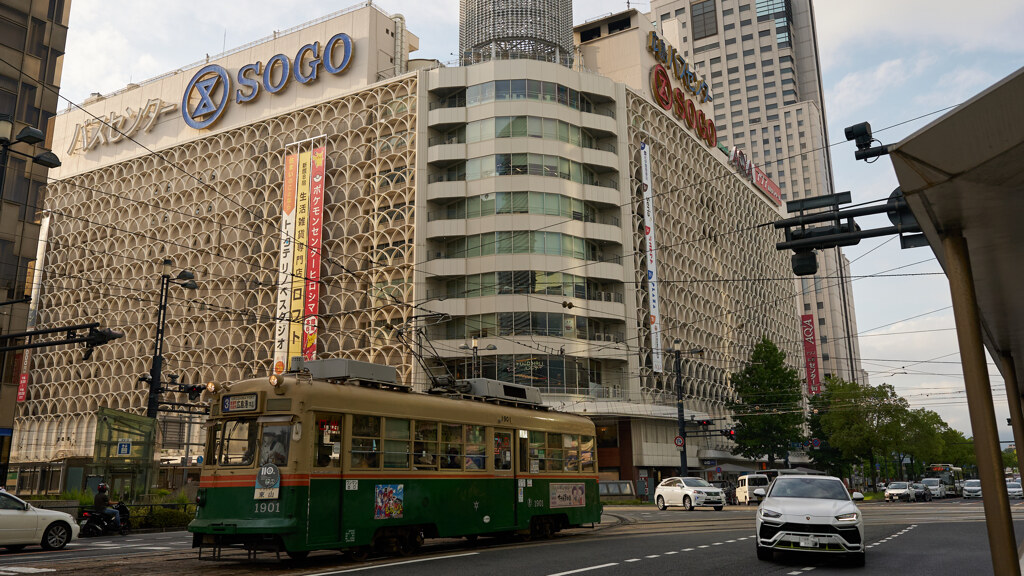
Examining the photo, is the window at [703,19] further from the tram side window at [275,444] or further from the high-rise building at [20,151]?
the tram side window at [275,444]

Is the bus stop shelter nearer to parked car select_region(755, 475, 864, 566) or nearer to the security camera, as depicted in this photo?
parked car select_region(755, 475, 864, 566)

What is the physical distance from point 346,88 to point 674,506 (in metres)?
37.8

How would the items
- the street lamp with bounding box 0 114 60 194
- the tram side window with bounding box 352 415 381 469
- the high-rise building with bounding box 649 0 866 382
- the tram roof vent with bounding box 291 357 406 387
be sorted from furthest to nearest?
the high-rise building with bounding box 649 0 866 382 < the street lamp with bounding box 0 114 60 194 < the tram roof vent with bounding box 291 357 406 387 < the tram side window with bounding box 352 415 381 469

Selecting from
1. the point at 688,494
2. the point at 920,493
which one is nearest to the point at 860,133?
the point at 688,494

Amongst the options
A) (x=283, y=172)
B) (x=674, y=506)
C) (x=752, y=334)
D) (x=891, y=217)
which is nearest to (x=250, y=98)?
(x=283, y=172)

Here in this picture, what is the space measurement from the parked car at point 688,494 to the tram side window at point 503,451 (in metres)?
21.1

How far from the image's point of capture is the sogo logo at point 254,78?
57.7 metres

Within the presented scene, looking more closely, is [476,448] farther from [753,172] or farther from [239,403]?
[753,172]

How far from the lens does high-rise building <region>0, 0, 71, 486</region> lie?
30.0 metres

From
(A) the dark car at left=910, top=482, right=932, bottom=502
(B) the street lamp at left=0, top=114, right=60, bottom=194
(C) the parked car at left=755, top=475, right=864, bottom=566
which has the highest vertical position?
(B) the street lamp at left=0, top=114, right=60, bottom=194

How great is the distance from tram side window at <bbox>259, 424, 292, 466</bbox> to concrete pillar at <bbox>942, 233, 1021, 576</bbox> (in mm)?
9787

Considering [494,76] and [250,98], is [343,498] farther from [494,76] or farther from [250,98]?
[250,98]

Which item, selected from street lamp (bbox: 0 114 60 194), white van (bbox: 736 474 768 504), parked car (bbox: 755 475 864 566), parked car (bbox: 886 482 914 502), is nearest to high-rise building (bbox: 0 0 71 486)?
street lamp (bbox: 0 114 60 194)

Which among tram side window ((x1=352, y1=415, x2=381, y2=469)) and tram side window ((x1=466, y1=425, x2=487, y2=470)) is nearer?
tram side window ((x1=352, y1=415, x2=381, y2=469))
